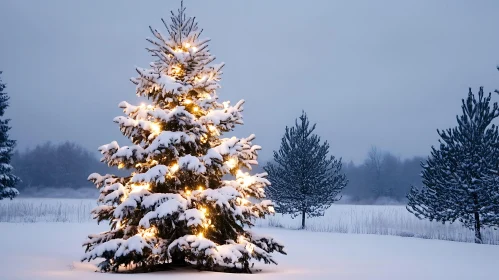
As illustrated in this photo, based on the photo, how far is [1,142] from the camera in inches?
1144

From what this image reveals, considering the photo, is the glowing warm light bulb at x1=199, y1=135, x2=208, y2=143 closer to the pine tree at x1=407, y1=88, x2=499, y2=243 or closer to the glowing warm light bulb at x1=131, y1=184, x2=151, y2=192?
the glowing warm light bulb at x1=131, y1=184, x2=151, y2=192

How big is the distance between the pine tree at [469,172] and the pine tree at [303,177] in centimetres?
602

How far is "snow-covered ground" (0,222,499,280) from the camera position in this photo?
809cm

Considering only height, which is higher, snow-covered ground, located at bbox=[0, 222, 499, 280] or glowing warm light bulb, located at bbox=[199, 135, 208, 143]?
glowing warm light bulb, located at bbox=[199, 135, 208, 143]

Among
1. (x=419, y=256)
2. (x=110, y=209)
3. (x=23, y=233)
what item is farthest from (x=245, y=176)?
(x=23, y=233)

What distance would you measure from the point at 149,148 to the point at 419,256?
864 centimetres

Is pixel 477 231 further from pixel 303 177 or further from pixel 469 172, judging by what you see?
pixel 303 177

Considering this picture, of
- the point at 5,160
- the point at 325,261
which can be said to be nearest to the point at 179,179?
the point at 325,261

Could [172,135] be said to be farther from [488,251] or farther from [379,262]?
[488,251]

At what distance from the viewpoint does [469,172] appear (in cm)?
1906

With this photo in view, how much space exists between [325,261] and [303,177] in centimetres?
1408

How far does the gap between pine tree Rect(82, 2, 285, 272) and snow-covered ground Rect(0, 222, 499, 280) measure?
1.68 ft

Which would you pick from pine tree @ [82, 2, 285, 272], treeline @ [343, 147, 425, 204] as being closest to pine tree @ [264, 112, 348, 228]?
pine tree @ [82, 2, 285, 272]

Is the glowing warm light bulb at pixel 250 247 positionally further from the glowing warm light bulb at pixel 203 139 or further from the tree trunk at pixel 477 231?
the tree trunk at pixel 477 231
